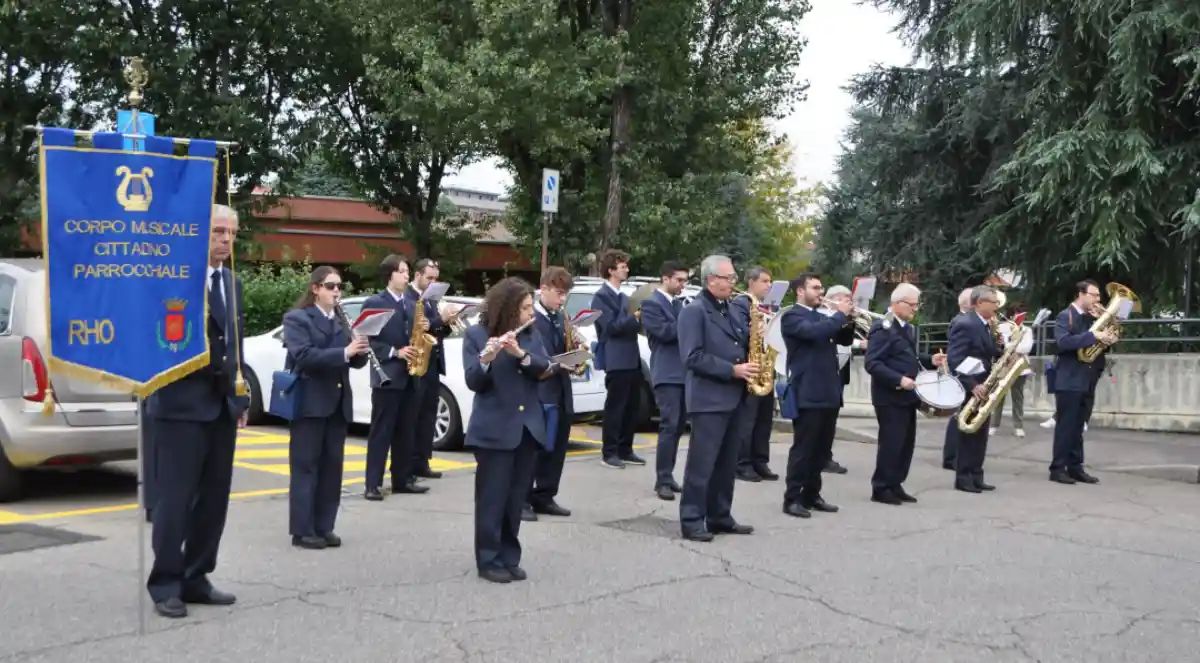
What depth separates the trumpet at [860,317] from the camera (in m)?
9.46

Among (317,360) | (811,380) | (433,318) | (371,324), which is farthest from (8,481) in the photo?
(811,380)

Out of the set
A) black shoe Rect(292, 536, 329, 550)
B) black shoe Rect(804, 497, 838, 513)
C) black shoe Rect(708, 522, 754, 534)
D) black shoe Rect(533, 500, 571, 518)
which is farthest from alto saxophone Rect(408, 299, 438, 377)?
black shoe Rect(804, 497, 838, 513)

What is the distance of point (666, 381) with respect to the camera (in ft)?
34.3

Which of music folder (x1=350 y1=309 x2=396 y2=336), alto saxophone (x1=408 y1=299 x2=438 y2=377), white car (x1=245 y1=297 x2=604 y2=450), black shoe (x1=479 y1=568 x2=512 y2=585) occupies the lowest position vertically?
black shoe (x1=479 y1=568 x2=512 y2=585)

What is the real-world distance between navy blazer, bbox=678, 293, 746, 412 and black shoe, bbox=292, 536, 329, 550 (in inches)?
99.3

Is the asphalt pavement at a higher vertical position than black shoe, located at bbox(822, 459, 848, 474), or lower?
higher

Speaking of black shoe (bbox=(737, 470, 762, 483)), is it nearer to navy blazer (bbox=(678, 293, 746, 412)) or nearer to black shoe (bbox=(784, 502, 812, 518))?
black shoe (bbox=(784, 502, 812, 518))

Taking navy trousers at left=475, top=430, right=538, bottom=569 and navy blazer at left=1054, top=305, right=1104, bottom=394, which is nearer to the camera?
navy trousers at left=475, top=430, right=538, bottom=569

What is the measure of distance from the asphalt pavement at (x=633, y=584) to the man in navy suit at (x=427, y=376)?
0.85 ft

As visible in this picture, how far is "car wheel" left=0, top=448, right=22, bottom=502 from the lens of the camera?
9.09 meters

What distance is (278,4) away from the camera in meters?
27.1

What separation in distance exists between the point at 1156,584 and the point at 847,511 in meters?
2.79

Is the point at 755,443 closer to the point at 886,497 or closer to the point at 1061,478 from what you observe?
the point at 886,497

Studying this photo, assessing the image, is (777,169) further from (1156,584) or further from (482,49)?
(1156,584)
